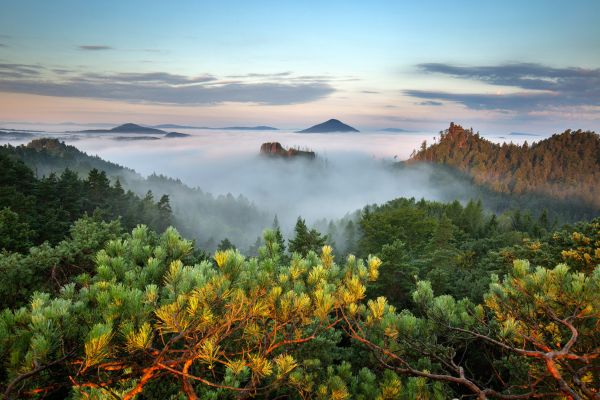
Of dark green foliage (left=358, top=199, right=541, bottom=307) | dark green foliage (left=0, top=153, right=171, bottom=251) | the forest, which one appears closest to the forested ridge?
dark green foliage (left=0, top=153, right=171, bottom=251)

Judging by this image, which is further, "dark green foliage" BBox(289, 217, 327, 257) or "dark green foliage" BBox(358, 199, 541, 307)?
"dark green foliage" BBox(289, 217, 327, 257)

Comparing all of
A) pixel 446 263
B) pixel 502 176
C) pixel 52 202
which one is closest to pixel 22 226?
pixel 52 202

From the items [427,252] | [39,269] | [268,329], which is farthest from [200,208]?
[268,329]

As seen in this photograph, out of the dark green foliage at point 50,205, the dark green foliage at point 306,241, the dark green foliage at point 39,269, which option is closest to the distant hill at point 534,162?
the dark green foliage at point 50,205

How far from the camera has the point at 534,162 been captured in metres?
180

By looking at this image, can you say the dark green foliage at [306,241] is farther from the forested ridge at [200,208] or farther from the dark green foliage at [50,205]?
the forested ridge at [200,208]

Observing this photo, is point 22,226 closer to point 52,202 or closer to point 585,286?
point 52,202

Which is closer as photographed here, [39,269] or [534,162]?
[39,269]

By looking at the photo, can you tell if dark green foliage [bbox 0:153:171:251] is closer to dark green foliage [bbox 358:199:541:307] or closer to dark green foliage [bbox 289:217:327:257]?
dark green foliage [bbox 289:217:327:257]

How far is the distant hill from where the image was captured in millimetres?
167250

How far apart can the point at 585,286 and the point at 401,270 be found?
63.9ft

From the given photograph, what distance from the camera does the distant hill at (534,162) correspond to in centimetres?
16725

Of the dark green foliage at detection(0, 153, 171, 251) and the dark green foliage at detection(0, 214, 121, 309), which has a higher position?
the dark green foliage at detection(0, 214, 121, 309)

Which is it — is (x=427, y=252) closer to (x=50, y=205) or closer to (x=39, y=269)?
(x=39, y=269)
